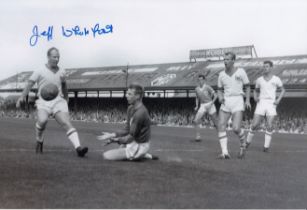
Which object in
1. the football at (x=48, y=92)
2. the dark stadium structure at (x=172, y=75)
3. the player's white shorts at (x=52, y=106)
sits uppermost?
the dark stadium structure at (x=172, y=75)

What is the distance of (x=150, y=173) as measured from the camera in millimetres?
7363

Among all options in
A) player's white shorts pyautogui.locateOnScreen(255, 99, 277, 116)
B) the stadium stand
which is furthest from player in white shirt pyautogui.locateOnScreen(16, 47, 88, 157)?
the stadium stand

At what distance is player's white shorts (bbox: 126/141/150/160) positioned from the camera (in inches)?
349

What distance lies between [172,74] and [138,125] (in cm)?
2990

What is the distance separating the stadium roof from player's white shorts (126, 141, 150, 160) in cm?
2117

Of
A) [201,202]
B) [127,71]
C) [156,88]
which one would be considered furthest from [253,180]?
[127,71]

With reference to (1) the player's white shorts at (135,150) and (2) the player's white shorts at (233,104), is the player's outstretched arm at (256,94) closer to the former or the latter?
(2) the player's white shorts at (233,104)

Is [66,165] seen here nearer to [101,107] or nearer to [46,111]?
[46,111]

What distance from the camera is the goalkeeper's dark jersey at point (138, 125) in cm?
879

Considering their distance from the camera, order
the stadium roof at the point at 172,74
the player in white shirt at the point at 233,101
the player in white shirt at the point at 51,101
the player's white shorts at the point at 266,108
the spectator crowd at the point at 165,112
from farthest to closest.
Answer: the stadium roof at the point at 172,74, the spectator crowd at the point at 165,112, the player's white shorts at the point at 266,108, the player in white shirt at the point at 233,101, the player in white shirt at the point at 51,101

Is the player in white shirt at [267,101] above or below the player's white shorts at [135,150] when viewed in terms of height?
above

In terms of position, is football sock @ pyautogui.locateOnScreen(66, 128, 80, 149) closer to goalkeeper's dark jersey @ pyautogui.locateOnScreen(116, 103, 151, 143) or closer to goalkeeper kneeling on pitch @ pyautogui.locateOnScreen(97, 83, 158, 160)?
goalkeeper kneeling on pitch @ pyautogui.locateOnScreen(97, 83, 158, 160)

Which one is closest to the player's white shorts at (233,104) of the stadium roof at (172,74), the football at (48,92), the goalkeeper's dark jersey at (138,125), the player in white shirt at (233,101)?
the player in white shirt at (233,101)

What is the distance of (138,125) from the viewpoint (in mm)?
8836
